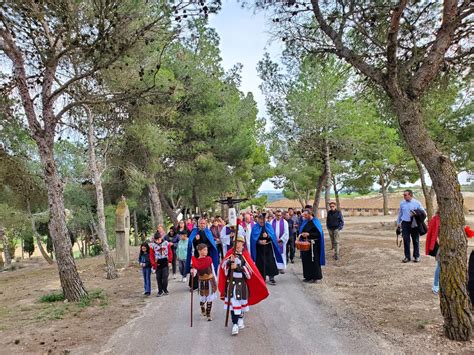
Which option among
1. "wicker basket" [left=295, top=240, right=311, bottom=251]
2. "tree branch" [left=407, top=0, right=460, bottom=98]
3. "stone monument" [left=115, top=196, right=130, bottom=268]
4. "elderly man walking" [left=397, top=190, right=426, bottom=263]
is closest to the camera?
"tree branch" [left=407, top=0, right=460, bottom=98]

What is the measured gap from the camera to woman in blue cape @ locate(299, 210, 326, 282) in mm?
10688

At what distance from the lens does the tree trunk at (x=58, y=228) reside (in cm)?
941

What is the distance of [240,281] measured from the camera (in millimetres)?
7121

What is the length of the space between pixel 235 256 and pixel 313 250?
4039 mm

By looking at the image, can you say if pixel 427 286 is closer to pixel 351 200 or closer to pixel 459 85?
pixel 459 85

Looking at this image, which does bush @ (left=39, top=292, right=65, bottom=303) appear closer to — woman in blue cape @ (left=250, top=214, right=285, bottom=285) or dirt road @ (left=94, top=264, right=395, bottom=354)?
dirt road @ (left=94, top=264, right=395, bottom=354)

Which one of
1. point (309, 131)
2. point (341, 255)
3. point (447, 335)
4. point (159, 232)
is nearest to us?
point (447, 335)

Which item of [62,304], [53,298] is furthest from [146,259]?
[53,298]

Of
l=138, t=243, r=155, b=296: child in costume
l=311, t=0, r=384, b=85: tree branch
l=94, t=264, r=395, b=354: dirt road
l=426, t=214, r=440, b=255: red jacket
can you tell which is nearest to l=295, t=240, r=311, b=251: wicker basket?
l=94, t=264, r=395, b=354: dirt road

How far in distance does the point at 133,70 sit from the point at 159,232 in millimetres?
4553

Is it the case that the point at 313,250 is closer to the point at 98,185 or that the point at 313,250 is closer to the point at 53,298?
the point at 53,298

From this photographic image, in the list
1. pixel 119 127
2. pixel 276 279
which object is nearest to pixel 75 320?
pixel 276 279

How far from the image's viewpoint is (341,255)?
15266 millimetres

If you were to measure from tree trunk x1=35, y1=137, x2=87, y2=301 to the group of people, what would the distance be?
164 centimetres
